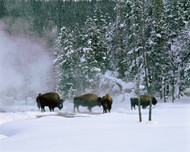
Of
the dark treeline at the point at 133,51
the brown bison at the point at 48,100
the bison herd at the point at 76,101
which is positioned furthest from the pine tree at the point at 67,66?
the brown bison at the point at 48,100

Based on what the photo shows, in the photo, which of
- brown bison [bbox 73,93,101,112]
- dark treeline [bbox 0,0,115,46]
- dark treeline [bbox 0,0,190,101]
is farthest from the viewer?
dark treeline [bbox 0,0,115,46]

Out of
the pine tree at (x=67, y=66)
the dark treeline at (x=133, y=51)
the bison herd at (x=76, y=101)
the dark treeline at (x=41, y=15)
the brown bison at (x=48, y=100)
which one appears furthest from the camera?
the dark treeline at (x=41, y=15)

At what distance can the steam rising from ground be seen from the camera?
71562 mm

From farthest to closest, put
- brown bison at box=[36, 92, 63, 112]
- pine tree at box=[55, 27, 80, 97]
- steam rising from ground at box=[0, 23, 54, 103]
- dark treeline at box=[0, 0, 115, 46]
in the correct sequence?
dark treeline at box=[0, 0, 115, 46]
steam rising from ground at box=[0, 23, 54, 103]
pine tree at box=[55, 27, 80, 97]
brown bison at box=[36, 92, 63, 112]

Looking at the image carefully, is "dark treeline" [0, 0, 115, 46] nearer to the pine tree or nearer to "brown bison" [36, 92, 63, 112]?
the pine tree

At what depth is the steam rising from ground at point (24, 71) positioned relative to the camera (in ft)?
235

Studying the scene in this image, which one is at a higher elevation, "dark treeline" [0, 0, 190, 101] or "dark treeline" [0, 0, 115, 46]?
"dark treeline" [0, 0, 115, 46]

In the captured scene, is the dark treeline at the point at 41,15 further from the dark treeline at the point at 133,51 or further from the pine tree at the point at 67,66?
the dark treeline at the point at 133,51

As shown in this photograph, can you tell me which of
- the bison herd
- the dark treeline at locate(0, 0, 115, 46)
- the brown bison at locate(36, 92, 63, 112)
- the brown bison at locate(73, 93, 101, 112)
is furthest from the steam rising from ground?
the brown bison at locate(36, 92, 63, 112)

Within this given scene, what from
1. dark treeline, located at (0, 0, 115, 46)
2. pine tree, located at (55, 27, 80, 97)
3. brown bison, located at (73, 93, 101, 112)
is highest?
dark treeline, located at (0, 0, 115, 46)

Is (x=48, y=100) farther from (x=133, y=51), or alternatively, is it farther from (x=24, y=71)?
(x=24, y=71)

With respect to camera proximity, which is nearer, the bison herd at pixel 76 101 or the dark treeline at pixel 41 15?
the bison herd at pixel 76 101

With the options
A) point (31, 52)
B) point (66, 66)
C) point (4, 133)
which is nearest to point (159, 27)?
point (66, 66)

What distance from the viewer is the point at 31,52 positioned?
322 feet
